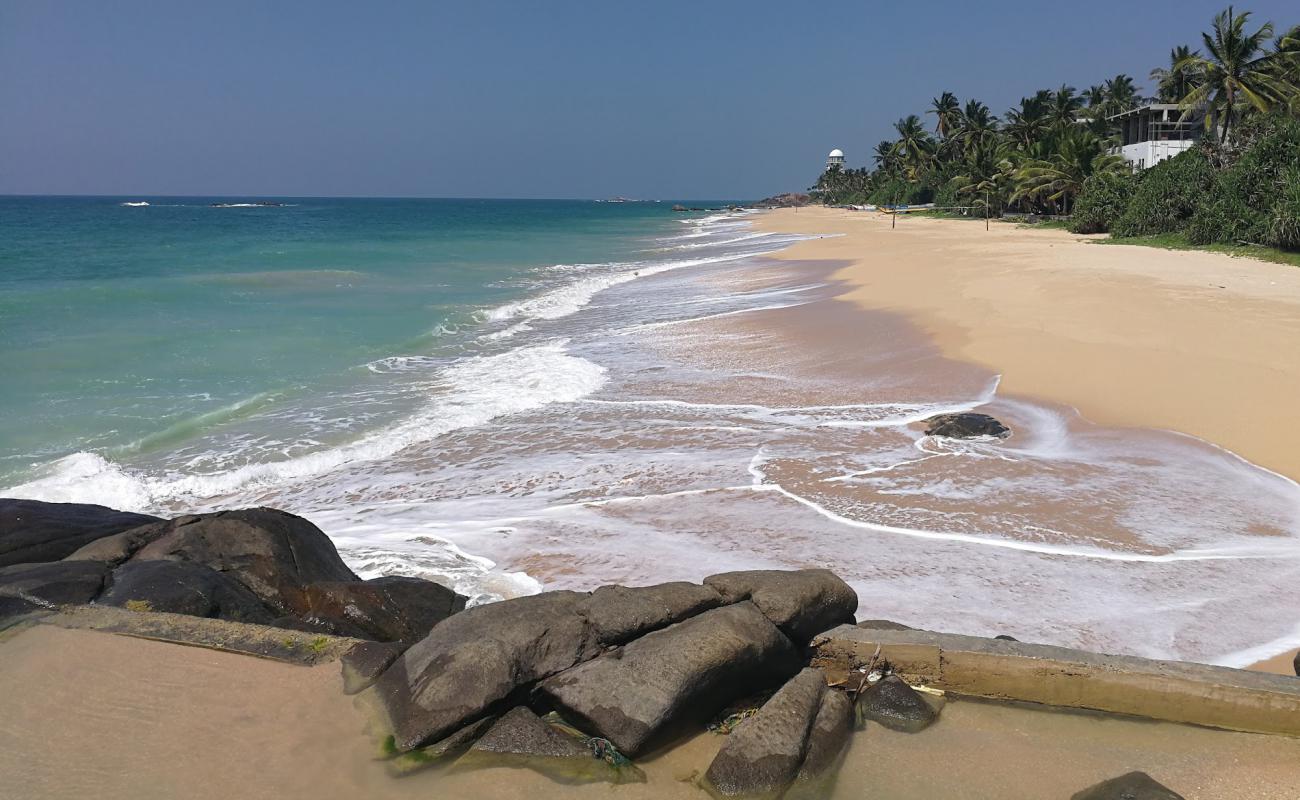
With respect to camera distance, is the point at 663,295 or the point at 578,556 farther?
the point at 663,295

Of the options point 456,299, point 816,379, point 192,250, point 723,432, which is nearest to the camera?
point 723,432

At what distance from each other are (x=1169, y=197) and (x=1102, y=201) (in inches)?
228

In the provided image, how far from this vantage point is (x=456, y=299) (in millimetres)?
26703

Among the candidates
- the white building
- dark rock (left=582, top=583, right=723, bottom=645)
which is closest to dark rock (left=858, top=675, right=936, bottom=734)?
dark rock (left=582, top=583, right=723, bottom=645)

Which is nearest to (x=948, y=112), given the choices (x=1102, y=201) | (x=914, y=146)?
(x=914, y=146)

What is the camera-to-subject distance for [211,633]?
4785 millimetres

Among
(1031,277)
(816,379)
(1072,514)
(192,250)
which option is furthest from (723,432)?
(192,250)

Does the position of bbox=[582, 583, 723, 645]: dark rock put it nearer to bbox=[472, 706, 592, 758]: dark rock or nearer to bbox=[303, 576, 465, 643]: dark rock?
bbox=[472, 706, 592, 758]: dark rock

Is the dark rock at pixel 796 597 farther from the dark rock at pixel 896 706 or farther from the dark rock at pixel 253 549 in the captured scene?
the dark rock at pixel 253 549

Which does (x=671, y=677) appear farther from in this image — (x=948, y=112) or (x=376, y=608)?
(x=948, y=112)

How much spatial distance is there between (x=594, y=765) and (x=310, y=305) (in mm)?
23723

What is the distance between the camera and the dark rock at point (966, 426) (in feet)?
32.2

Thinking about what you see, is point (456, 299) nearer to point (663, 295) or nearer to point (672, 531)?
point (663, 295)

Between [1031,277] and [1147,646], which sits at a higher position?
[1031,277]
